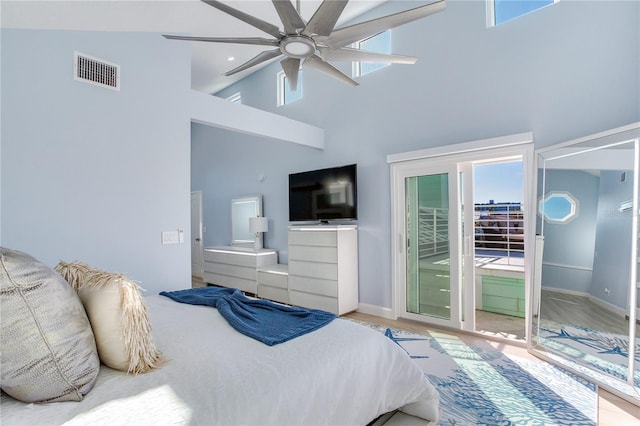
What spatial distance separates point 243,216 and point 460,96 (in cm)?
398

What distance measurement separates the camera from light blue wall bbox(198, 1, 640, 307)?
274 centimetres

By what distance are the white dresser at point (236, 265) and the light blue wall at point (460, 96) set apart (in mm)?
392

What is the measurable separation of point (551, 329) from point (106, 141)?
4.13 meters

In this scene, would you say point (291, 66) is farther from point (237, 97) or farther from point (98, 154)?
point (237, 97)

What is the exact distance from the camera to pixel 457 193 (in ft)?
11.6

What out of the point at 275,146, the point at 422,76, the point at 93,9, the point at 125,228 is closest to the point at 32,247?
the point at 125,228

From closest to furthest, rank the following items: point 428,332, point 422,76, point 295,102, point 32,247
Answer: point 32,247 → point 428,332 → point 422,76 → point 295,102

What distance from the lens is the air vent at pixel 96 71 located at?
8.82ft

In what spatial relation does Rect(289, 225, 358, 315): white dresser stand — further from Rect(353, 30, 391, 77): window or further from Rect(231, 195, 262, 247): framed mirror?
Rect(353, 30, 391, 77): window

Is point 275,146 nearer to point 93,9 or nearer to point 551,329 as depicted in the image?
point 93,9

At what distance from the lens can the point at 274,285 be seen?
4.77 meters

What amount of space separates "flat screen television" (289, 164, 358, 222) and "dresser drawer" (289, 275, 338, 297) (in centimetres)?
82

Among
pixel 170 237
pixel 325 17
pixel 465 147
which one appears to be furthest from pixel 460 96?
pixel 170 237

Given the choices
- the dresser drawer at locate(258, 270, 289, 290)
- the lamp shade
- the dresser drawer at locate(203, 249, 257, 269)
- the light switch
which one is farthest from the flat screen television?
the light switch
